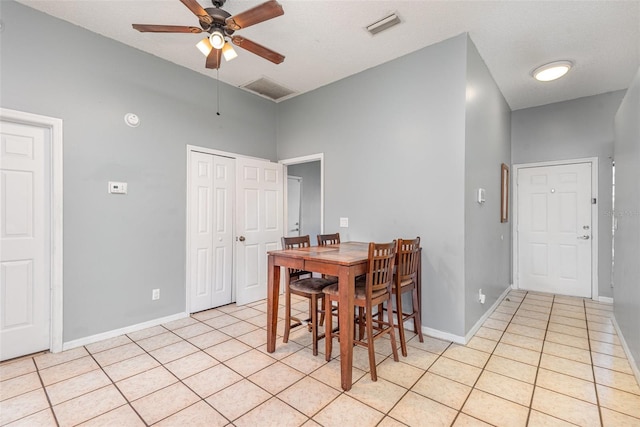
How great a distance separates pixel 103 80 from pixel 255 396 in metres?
3.23

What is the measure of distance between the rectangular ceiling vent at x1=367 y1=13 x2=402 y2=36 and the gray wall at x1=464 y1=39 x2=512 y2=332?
818 millimetres

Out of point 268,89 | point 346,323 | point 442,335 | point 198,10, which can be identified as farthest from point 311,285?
point 268,89

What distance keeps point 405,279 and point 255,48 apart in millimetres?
2395

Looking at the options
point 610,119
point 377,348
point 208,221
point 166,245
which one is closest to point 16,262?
point 166,245

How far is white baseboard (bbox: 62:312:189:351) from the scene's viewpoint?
2736 mm

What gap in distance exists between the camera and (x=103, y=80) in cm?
294

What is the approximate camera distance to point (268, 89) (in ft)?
13.7

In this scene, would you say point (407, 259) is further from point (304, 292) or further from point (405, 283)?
point (304, 292)

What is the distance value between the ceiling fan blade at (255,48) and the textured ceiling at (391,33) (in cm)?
35

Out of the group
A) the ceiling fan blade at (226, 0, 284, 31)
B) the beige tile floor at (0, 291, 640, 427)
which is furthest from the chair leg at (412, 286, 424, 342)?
the ceiling fan blade at (226, 0, 284, 31)

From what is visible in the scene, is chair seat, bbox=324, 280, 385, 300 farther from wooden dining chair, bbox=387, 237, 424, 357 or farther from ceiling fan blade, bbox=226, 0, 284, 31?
ceiling fan blade, bbox=226, 0, 284, 31

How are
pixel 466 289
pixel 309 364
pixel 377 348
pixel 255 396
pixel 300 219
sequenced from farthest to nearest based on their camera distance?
1. pixel 300 219
2. pixel 466 289
3. pixel 377 348
4. pixel 309 364
5. pixel 255 396

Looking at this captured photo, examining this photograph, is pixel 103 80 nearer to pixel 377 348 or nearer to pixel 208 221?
pixel 208 221

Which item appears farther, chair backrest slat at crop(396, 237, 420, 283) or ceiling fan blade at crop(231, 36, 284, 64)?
chair backrest slat at crop(396, 237, 420, 283)
